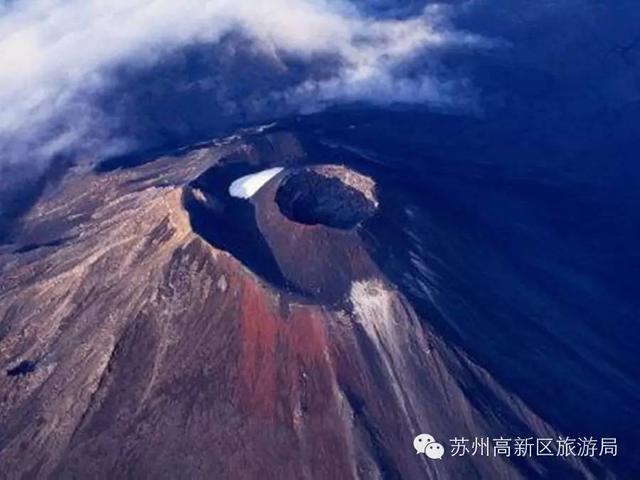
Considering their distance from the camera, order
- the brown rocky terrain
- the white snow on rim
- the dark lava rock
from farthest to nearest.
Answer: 1. the white snow on rim
2. the dark lava rock
3. the brown rocky terrain

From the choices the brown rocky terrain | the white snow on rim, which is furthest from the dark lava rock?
the white snow on rim

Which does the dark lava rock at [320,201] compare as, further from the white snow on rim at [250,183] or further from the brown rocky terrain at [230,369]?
the white snow on rim at [250,183]

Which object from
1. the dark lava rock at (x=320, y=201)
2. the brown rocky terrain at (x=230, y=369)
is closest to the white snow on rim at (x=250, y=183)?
the dark lava rock at (x=320, y=201)

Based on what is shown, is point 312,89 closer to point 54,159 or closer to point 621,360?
point 54,159

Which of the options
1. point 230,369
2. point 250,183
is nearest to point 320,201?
point 250,183

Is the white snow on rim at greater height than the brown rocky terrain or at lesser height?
greater

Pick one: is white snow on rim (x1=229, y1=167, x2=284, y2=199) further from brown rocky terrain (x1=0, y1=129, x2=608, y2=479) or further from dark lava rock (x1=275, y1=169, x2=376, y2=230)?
brown rocky terrain (x1=0, y1=129, x2=608, y2=479)

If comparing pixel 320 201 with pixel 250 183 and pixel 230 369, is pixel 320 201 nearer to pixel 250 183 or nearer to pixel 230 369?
pixel 250 183
